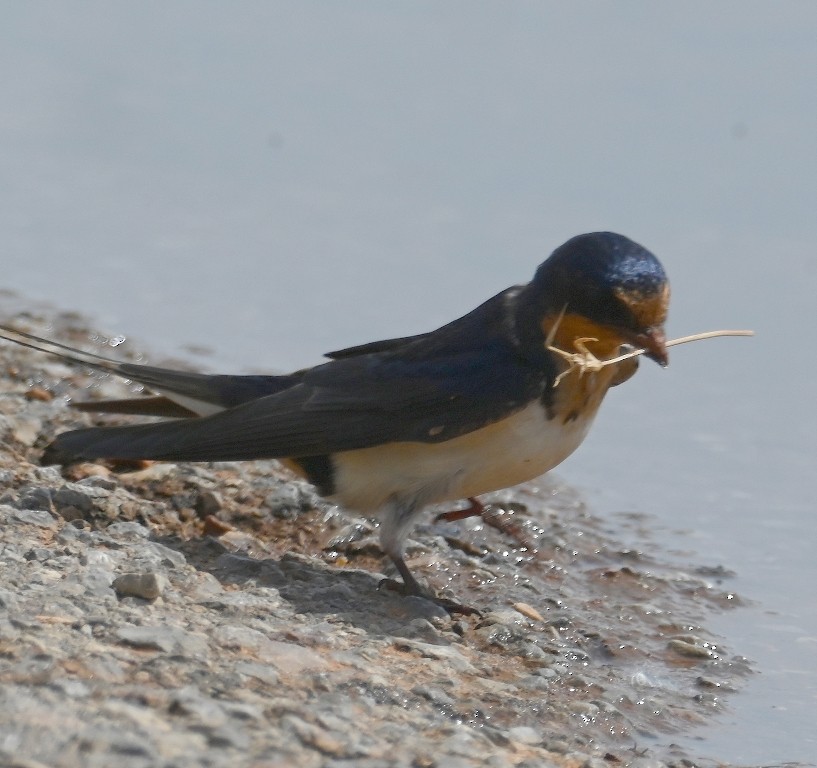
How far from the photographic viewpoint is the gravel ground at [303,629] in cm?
295

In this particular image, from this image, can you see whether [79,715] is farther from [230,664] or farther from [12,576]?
[12,576]

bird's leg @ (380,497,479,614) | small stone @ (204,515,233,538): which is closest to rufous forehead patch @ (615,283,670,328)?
bird's leg @ (380,497,479,614)

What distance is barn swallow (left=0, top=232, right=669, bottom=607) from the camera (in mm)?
4242

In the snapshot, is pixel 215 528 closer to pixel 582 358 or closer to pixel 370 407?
pixel 370 407

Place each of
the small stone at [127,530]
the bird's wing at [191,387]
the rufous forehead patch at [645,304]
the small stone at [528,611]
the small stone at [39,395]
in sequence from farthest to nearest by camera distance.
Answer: the small stone at [39,395] → the bird's wing at [191,387] → the small stone at [528,611] → the small stone at [127,530] → the rufous forehead patch at [645,304]

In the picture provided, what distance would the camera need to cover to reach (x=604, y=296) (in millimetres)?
4230

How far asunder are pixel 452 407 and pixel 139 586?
958 millimetres

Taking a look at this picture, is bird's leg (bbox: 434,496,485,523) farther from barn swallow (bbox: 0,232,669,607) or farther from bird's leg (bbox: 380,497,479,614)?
bird's leg (bbox: 380,497,479,614)

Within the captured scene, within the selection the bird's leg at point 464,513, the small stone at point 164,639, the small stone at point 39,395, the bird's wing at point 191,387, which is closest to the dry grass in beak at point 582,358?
the bird's leg at point 464,513

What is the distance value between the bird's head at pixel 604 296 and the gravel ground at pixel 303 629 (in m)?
0.75

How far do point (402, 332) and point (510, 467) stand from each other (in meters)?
2.78

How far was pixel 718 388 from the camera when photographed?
6.84 m

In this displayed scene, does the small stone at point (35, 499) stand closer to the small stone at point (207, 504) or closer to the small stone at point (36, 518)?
the small stone at point (36, 518)

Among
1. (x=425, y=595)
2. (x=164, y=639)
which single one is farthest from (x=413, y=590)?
(x=164, y=639)
